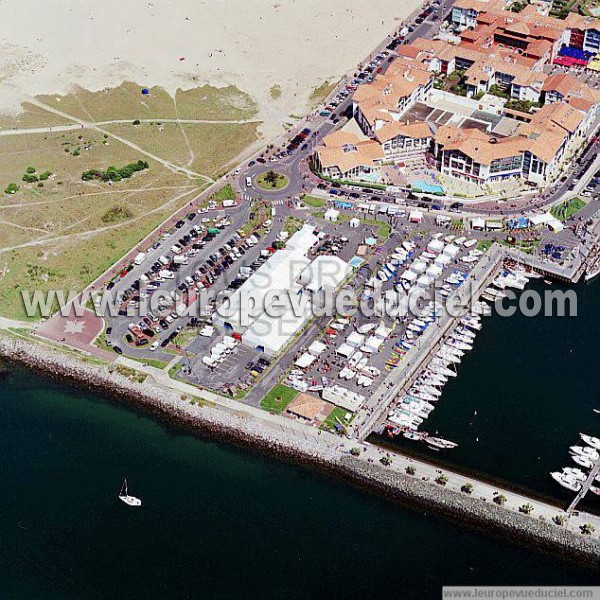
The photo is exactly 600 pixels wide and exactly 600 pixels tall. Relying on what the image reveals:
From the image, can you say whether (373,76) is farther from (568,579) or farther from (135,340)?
(568,579)

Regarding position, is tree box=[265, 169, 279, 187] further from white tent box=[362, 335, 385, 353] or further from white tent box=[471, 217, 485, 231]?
white tent box=[362, 335, 385, 353]

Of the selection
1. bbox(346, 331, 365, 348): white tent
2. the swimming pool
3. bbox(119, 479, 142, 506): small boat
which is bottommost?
bbox(119, 479, 142, 506): small boat

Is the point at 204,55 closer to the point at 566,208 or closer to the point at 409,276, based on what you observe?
the point at 409,276

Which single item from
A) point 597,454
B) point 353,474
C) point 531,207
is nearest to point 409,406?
point 353,474

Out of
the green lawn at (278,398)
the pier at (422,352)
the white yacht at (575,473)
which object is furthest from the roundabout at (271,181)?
the white yacht at (575,473)

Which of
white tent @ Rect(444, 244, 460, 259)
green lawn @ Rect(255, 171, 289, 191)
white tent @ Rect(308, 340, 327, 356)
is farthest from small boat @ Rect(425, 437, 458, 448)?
green lawn @ Rect(255, 171, 289, 191)

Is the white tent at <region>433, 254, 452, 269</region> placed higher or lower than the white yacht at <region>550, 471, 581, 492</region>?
higher
